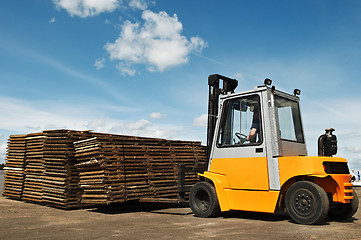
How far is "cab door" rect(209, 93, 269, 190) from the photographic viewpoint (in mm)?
6855

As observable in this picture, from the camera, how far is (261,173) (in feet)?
22.3

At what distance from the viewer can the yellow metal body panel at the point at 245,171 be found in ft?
22.3

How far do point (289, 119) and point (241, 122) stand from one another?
1130 mm

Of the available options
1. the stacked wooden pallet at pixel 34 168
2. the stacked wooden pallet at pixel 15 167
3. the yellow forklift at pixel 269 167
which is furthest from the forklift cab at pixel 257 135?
the stacked wooden pallet at pixel 15 167

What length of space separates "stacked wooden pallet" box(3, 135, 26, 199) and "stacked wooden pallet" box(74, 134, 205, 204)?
334 centimetres

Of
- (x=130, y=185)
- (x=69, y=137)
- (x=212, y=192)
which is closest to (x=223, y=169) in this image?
(x=212, y=192)

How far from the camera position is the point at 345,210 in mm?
7234

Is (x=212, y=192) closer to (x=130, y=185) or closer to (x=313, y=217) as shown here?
(x=313, y=217)

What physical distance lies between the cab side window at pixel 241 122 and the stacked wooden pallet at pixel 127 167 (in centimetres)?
300

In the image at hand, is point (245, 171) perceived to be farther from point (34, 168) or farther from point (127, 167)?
point (34, 168)

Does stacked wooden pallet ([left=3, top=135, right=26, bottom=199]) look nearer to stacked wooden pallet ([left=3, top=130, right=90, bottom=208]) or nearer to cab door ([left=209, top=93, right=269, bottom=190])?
stacked wooden pallet ([left=3, top=130, right=90, bottom=208])

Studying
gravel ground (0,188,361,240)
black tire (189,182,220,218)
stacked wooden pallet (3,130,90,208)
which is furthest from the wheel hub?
stacked wooden pallet (3,130,90,208)

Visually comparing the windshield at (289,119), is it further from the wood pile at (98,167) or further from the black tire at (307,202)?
the wood pile at (98,167)

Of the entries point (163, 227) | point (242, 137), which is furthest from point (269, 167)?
point (163, 227)
